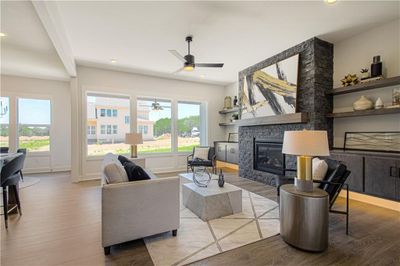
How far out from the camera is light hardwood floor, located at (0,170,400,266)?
195 cm

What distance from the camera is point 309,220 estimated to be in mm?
2061

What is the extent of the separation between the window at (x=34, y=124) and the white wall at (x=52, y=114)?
0.45 ft

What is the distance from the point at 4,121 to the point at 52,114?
118 centimetres

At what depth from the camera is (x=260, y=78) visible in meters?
4.95

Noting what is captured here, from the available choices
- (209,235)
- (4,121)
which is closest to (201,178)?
(209,235)

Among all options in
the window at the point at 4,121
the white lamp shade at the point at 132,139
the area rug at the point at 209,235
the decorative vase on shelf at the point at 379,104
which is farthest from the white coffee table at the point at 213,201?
the window at the point at 4,121

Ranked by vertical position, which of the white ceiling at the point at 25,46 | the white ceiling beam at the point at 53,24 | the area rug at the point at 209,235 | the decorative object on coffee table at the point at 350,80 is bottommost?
the area rug at the point at 209,235

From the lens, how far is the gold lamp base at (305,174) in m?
2.21

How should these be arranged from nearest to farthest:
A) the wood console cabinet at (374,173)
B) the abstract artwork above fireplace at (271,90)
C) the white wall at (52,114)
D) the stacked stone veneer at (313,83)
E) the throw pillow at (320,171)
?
1. the throw pillow at (320,171)
2. the wood console cabinet at (374,173)
3. the stacked stone veneer at (313,83)
4. the abstract artwork above fireplace at (271,90)
5. the white wall at (52,114)

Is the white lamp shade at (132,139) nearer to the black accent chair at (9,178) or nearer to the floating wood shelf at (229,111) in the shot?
the black accent chair at (9,178)

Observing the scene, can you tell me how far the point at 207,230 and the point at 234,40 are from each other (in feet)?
11.3

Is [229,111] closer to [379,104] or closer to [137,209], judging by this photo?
[379,104]

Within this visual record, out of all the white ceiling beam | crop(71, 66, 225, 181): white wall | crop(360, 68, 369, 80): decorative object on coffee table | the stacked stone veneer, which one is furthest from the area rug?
crop(71, 66, 225, 181): white wall

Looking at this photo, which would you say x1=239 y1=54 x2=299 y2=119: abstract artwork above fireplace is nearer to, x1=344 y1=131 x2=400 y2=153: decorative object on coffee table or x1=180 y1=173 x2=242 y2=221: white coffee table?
x1=344 y1=131 x2=400 y2=153: decorative object on coffee table
